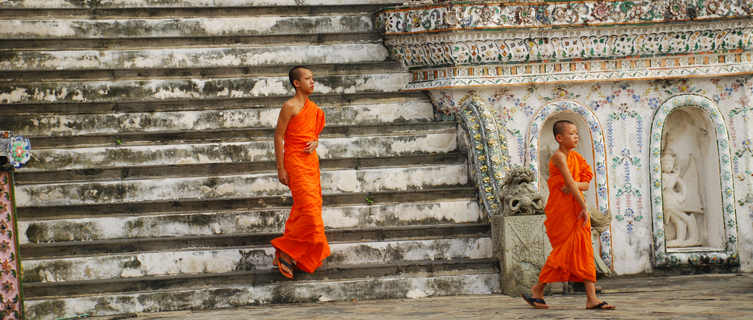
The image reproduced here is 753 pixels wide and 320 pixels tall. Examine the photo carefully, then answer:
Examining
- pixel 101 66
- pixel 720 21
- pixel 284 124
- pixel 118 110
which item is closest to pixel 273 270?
pixel 284 124

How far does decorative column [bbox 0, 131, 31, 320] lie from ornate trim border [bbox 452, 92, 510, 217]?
12.8ft

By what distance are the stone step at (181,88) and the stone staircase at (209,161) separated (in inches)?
0.6

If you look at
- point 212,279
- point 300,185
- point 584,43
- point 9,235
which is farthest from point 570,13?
point 9,235

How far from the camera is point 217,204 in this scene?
8930mm

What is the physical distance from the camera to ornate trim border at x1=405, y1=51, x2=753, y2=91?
9.69 meters

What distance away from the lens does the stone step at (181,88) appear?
9711 mm

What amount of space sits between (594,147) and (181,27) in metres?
4.45

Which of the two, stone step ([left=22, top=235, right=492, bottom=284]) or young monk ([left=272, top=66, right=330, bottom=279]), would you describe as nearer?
young monk ([left=272, top=66, right=330, bottom=279])

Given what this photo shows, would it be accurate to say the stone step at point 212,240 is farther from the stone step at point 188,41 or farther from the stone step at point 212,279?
the stone step at point 188,41

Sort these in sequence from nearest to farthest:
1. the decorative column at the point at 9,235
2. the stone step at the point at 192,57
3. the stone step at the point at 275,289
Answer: the decorative column at the point at 9,235 → the stone step at the point at 275,289 → the stone step at the point at 192,57

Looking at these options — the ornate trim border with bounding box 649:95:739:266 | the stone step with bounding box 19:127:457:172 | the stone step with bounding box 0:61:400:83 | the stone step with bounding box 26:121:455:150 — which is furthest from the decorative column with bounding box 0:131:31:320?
the ornate trim border with bounding box 649:95:739:266

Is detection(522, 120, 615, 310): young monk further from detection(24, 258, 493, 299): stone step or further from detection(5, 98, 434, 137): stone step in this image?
detection(5, 98, 434, 137): stone step

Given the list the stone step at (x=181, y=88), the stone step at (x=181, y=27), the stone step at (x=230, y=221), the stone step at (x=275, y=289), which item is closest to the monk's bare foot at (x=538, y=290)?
the stone step at (x=275, y=289)

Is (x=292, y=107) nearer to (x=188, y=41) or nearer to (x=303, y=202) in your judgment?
(x=303, y=202)
